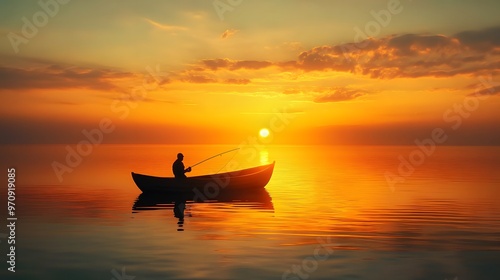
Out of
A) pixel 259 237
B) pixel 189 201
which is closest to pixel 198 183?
pixel 189 201

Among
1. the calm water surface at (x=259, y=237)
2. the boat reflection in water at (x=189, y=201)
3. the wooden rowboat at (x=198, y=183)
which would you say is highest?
the wooden rowboat at (x=198, y=183)

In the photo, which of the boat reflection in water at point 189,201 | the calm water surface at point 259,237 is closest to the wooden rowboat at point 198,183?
the boat reflection in water at point 189,201

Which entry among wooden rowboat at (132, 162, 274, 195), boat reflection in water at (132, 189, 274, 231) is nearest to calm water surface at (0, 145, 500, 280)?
boat reflection in water at (132, 189, 274, 231)

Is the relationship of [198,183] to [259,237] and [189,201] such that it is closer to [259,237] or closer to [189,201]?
[189,201]

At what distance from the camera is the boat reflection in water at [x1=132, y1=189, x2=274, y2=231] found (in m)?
26.6

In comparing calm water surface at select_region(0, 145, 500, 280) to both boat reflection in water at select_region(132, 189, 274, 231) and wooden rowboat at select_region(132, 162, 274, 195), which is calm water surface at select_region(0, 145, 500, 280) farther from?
wooden rowboat at select_region(132, 162, 274, 195)

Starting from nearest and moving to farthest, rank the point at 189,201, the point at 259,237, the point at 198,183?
the point at 259,237 → the point at 189,201 → the point at 198,183

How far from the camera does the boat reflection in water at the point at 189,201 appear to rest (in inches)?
1047

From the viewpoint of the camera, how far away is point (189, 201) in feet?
97.7

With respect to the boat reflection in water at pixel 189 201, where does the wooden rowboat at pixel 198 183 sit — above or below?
above

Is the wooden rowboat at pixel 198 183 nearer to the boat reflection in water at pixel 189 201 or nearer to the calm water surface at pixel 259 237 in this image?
the boat reflection in water at pixel 189 201

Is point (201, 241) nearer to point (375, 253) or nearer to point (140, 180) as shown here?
point (375, 253)

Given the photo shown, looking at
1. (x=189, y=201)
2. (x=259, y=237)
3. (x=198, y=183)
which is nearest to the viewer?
(x=259, y=237)

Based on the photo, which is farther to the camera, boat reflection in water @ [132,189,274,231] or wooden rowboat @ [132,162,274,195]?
wooden rowboat @ [132,162,274,195]
